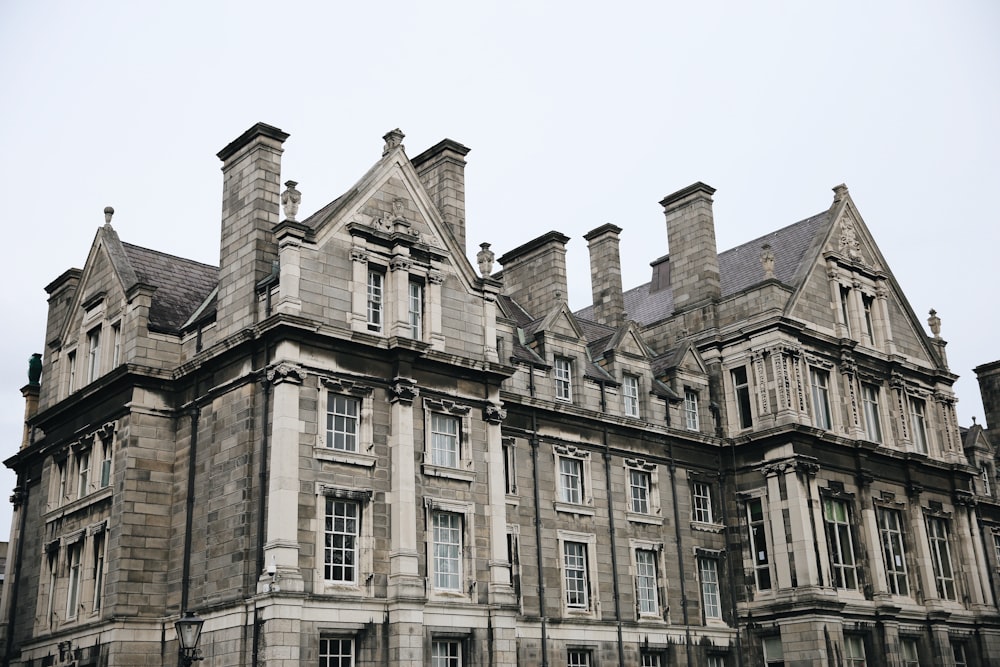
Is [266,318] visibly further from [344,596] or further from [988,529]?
[988,529]

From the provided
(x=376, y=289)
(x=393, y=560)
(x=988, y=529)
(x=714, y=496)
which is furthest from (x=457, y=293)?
(x=988, y=529)

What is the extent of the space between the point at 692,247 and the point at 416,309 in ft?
54.1

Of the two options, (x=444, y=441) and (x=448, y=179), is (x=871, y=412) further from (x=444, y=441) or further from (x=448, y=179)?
(x=444, y=441)

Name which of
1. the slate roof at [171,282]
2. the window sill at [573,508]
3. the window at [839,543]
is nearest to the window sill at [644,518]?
the window sill at [573,508]

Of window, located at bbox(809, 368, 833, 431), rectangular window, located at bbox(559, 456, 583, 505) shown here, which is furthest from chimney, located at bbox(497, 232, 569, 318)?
window, located at bbox(809, 368, 833, 431)

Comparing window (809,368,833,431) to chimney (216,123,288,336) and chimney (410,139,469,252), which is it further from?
chimney (216,123,288,336)

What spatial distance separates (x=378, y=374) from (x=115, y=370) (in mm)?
7446

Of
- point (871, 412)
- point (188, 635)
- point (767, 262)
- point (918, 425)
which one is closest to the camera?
point (188, 635)

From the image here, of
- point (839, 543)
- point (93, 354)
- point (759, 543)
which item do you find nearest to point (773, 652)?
point (759, 543)

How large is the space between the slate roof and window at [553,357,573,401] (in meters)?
11.5

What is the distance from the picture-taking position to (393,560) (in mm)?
27578

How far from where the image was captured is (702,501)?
130ft

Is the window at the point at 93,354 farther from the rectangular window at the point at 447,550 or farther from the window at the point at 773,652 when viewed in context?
the window at the point at 773,652

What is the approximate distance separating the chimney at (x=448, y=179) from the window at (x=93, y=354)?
11.1m
